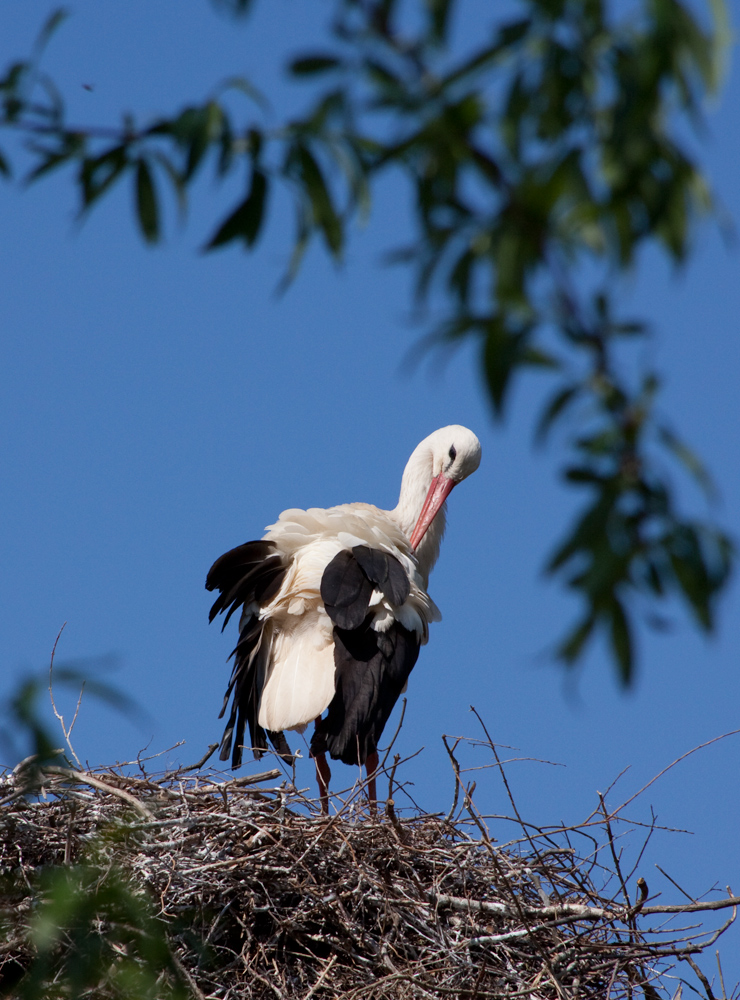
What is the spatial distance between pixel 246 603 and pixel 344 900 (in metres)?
1.76

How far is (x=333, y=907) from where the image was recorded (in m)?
3.74

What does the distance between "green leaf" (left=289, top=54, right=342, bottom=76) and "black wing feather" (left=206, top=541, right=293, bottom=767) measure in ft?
13.5

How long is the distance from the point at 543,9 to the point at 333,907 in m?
3.24

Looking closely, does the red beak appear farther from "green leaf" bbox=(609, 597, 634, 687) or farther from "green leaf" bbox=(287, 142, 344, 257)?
"green leaf" bbox=(609, 597, 634, 687)

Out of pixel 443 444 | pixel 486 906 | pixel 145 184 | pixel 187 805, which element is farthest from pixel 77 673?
pixel 443 444

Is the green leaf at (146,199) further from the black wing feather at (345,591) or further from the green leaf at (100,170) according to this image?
the black wing feather at (345,591)

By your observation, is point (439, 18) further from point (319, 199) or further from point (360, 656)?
point (360, 656)

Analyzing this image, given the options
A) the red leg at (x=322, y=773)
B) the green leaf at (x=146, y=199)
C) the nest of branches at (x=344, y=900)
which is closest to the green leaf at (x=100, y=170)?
the green leaf at (x=146, y=199)

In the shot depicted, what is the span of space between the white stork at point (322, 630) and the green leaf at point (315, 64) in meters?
3.78

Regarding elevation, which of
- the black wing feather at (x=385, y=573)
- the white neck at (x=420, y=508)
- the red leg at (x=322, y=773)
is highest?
the white neck at (x=420, y=508)

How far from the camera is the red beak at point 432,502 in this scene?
5992mm

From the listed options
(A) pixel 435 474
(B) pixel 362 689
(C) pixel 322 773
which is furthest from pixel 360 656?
(A) pixel 435 474

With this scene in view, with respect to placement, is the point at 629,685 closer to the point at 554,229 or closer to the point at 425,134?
the point at 554,229

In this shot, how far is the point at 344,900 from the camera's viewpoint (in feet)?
12.5
